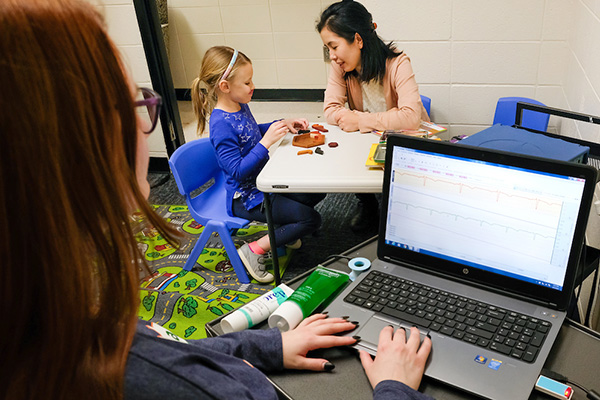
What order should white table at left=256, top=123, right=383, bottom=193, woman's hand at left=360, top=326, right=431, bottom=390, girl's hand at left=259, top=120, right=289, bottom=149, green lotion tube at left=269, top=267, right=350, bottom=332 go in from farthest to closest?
girl's hand at left=259, top=120, right=289, bottom=149
white table at left=256, top=123, right=383, bottom=193
green lotion tube at left=269, top=267, right=350, bottom=332
woman's hand at left=360, top=326, right=431, bottom=390

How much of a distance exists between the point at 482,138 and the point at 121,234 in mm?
951

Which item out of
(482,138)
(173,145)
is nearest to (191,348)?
(482,138)

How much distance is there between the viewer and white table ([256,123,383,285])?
66.9 inches

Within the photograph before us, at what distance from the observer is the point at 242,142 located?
225 centimetres

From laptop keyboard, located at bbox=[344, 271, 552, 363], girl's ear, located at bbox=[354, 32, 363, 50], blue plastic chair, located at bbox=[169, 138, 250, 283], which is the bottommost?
blue plastic chair, located at bbox=[169, 138, 250, 283]

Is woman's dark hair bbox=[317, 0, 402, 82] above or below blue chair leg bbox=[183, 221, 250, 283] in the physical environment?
above

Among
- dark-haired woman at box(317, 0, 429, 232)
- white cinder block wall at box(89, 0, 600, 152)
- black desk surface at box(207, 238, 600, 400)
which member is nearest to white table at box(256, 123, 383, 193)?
dark-haired woman at box(317, 0, 429, 232)

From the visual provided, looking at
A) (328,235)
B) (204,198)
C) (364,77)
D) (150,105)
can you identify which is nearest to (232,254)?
(204,198)

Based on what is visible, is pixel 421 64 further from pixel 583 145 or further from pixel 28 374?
pixel 28 374

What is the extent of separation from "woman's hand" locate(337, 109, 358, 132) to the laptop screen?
1086mm

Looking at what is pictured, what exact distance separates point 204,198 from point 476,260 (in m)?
1.65

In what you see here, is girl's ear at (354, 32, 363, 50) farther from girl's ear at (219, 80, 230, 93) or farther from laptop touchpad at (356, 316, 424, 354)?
laptop touchpad at (356, 316, 424, 354)

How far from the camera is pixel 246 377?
73 cm

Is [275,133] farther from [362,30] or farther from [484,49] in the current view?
[484,49]
